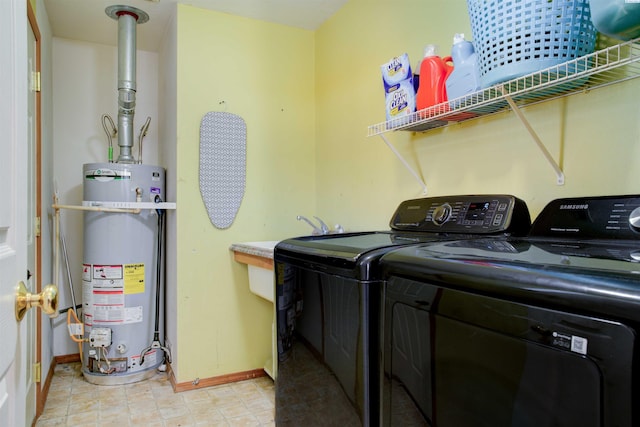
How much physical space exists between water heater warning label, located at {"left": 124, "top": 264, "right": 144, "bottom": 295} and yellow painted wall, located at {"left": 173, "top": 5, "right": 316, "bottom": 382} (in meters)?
0.35

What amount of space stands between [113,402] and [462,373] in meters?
2.29

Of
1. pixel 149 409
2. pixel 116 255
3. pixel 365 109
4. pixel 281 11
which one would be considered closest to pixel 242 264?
pixel 116 255

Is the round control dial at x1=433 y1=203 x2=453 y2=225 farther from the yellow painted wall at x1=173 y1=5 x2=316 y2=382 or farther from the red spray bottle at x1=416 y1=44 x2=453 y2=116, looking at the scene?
the yellow painted wall at x1=173 y1=5 x2=316 y2=382

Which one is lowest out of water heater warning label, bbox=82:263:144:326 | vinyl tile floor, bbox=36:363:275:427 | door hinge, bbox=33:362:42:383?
vinyl tile floor, bbox=36:363:275:427

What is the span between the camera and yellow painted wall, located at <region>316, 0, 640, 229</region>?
1.20 meters

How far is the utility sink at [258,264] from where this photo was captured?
217cm

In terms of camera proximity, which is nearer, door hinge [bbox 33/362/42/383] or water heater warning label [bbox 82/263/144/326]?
door hinge [bbox 33/362/42/383]

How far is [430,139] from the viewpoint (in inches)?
73.5

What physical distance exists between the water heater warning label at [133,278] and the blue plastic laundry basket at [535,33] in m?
2.38

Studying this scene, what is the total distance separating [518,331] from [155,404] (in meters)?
2.27

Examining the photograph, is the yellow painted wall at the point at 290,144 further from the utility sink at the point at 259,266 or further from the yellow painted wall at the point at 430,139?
the utility sink at the point at 259,266

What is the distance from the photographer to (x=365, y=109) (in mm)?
2336

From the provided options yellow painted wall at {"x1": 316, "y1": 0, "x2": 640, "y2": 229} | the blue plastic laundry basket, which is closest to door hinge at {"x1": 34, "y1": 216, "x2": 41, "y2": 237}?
yellow painted wall at {"x1": 316, "y1": 0, "x2": 640, "y2": 229}

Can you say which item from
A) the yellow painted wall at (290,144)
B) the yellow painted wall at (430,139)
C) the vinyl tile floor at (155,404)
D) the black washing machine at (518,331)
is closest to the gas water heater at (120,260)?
the vinyl tile floor at (155,404)
